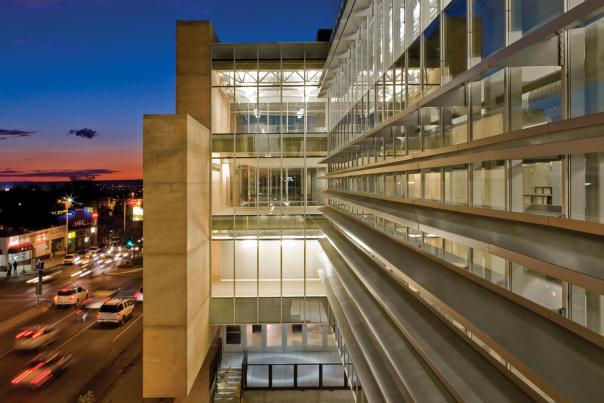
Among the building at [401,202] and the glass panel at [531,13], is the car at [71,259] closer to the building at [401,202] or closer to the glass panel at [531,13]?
the building at [401,202]

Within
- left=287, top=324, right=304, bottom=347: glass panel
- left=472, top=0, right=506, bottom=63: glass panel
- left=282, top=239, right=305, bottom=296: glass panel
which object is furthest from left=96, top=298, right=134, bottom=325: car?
left=472, top=0, right=506, bottom=63: glass panel

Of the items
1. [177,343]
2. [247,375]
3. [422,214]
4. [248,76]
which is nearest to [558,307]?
[422,214]

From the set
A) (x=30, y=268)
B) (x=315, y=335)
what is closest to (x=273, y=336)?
(x=315, y=335)

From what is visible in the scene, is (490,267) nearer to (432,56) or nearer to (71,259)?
(432,56)

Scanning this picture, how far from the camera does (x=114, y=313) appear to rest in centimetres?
2330

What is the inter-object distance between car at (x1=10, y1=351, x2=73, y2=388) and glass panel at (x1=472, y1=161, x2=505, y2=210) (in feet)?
62.8

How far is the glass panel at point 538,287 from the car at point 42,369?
19.3 m

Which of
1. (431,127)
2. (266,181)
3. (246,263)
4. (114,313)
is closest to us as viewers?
(431,127)

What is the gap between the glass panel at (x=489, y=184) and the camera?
399cm

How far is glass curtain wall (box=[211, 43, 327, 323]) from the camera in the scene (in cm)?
1878

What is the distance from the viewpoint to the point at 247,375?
17734mm

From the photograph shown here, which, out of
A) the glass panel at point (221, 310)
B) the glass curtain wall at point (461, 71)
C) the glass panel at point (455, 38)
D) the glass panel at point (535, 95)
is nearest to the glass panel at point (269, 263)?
the glass panel at point (221, 310)

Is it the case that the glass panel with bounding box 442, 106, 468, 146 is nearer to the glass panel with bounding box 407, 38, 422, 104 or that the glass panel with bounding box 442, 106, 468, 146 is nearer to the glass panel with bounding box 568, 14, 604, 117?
the glass panel with bounding box 407, 38, 422, 104

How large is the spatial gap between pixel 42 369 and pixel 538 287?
2055 centimetres
